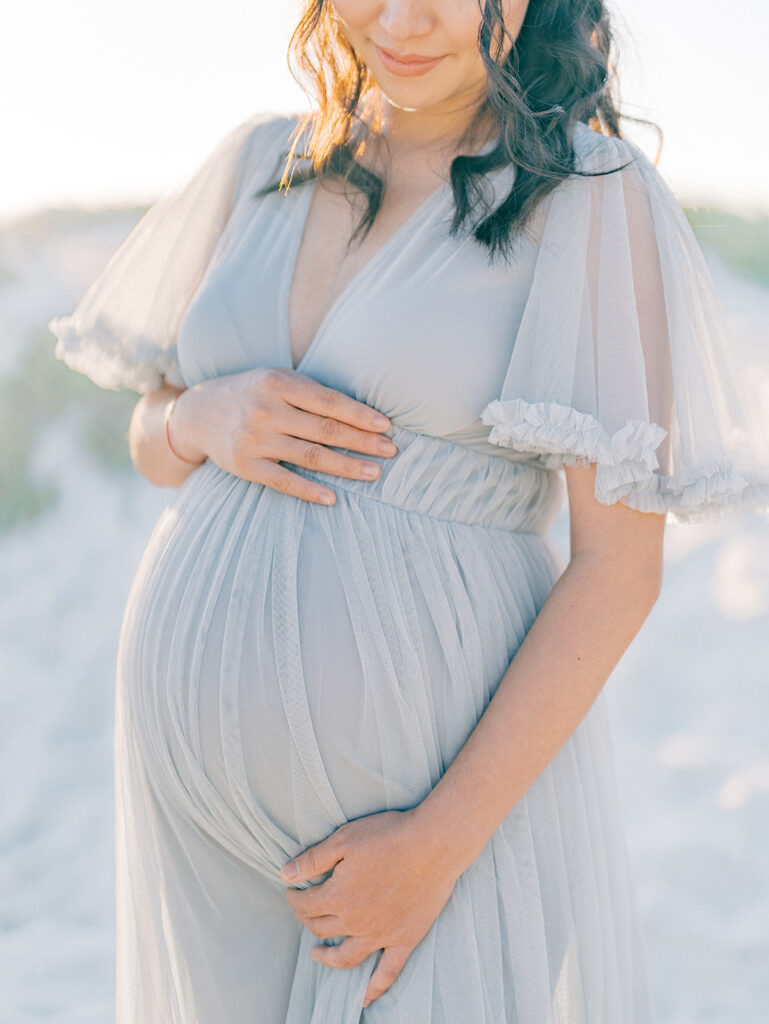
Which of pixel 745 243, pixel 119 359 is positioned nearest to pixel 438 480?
pixel 119 359

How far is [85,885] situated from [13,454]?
2.29 m

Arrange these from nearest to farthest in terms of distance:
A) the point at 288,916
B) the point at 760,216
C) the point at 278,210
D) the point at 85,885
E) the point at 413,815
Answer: the point at 413,815 < the point at 288,916 < the point at 278,210 < the point at 85,885 < the point at 760,216

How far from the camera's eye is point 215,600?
112 cm

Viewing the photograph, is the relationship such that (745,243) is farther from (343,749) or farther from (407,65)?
(343,749)

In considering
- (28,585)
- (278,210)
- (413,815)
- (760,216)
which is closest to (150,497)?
(28,585)

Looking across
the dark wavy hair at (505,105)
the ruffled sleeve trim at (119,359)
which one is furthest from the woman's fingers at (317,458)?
the ruffled sleeve trim at (119,359)

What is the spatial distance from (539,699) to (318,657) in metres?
0.22

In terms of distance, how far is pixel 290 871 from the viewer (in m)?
1.07

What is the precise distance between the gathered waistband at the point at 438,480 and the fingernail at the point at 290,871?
14.9 inches

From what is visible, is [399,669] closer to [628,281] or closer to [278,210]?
[628,281]

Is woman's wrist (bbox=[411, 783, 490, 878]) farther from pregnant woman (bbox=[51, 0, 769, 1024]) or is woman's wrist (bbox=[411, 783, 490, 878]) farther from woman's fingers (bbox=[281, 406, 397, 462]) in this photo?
woman's fingers (bbox=[281, 406, 397, 462])

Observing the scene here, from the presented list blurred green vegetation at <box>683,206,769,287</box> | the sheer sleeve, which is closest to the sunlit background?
blurred green vegetation at <box>683,206,769,287</box>

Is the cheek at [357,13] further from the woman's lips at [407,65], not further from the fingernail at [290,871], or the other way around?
the fingernail at [290,871]

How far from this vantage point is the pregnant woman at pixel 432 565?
1.05 meters
